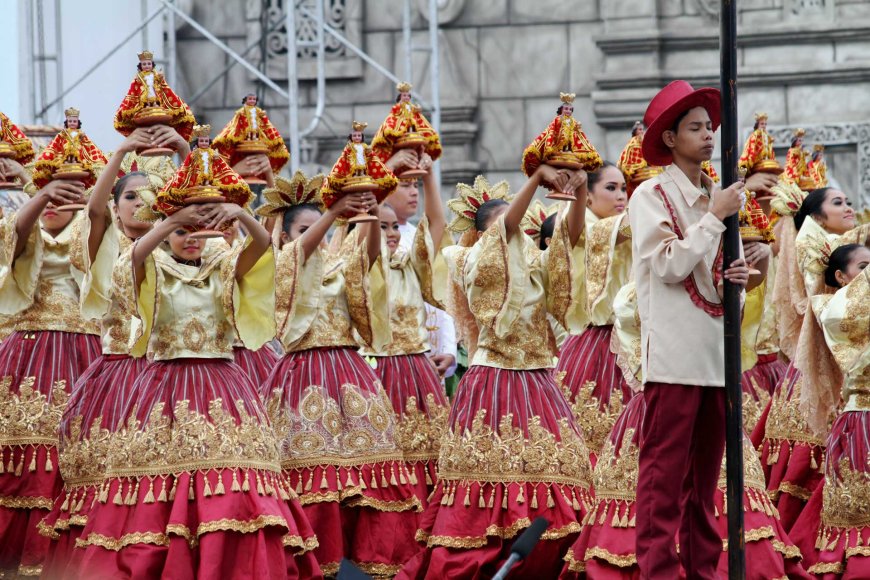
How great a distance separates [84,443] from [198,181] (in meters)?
1.45

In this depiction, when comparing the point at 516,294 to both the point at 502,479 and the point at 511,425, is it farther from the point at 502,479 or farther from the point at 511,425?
the point at 502,479

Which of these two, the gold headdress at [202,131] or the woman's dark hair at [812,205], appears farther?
the woman's dark hair at [812,205]

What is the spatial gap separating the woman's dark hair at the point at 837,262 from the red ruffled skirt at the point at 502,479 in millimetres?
1359

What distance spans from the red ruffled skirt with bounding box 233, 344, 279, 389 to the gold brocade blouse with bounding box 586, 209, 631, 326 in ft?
5.06

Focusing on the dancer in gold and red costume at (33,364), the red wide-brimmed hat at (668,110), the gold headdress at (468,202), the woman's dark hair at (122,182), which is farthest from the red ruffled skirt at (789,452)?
the dancer in gold and red costume at (33,364)

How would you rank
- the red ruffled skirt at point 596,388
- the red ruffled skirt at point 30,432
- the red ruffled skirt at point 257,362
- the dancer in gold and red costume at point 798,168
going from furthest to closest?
the dancer in gold and red costume at point 798,168 → the red ruffled skirt at point 257,362 → the red ruffled skirt at point 596,388 → the red ruffled skirt at point 30,432

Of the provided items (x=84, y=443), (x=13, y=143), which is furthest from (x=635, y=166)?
(x=13, y=143)

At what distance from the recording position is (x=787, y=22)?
40.7 ft

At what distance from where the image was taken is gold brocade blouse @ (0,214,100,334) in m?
8.24

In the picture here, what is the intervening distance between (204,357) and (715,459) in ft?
6.97

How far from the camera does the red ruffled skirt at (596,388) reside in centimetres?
834

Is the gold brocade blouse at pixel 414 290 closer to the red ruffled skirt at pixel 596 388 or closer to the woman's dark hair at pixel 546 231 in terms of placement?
the woman's dark hair at pixel 546 231

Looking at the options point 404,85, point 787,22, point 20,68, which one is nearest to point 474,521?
point 404,85

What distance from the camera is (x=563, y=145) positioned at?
23.2 ft
